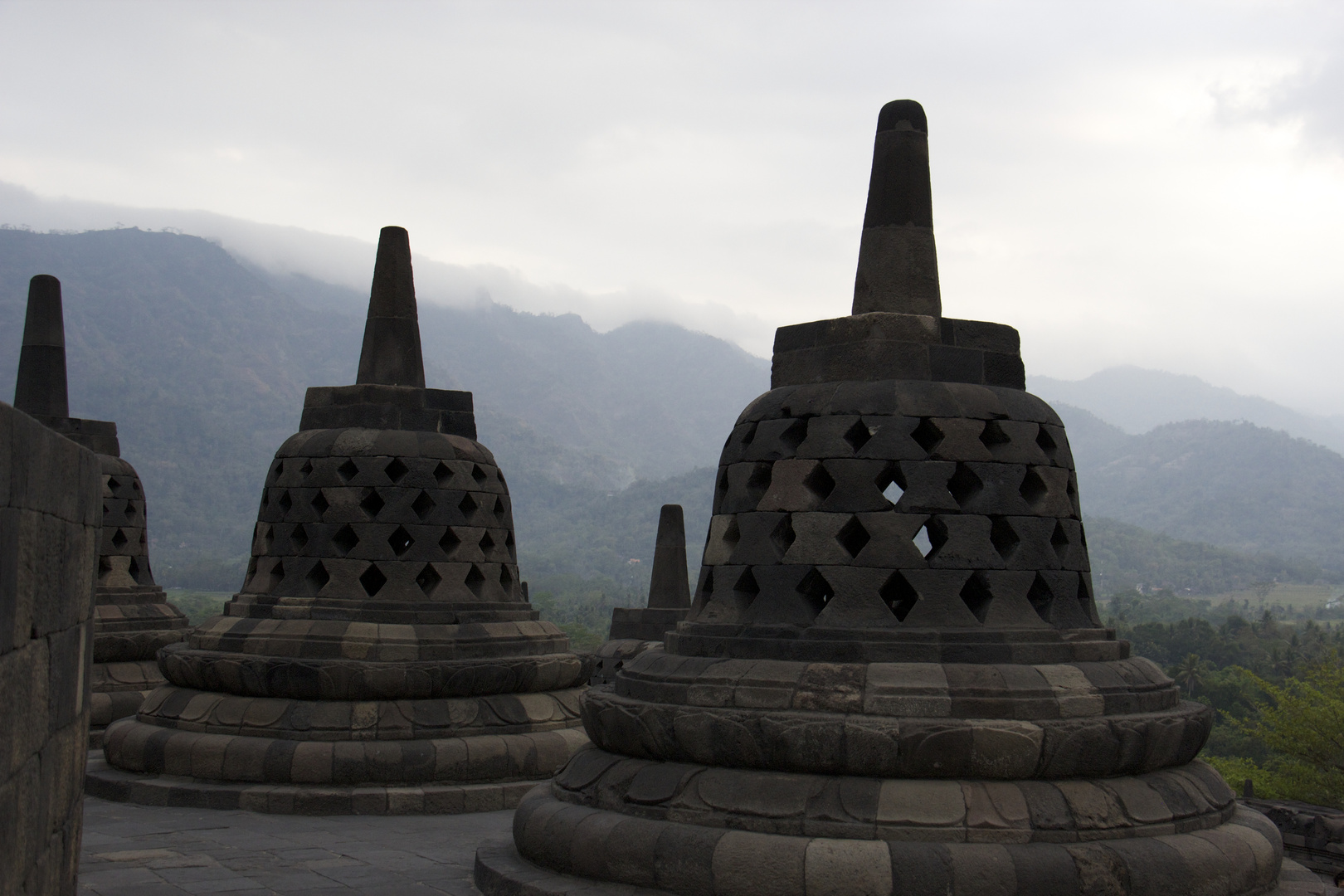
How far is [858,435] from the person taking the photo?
670 centimetres

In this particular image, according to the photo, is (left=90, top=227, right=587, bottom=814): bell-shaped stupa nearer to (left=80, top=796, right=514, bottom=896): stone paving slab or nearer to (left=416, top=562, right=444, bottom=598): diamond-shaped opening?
(left=416, top=562, right=444, bottom=598): diamond-shaped opening

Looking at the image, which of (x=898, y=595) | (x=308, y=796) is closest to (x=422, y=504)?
(x=308, y=796)

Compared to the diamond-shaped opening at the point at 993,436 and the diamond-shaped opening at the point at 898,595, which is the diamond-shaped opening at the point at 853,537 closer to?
the diamond-shaped opening at the point at 898,595

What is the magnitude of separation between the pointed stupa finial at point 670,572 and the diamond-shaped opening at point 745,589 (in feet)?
24.1

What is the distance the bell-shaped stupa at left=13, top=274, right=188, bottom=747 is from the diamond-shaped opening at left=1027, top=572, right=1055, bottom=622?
377 inches

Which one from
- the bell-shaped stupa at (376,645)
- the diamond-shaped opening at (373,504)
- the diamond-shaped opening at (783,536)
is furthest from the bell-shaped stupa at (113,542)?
the diamond-shaped opening at (783,536)

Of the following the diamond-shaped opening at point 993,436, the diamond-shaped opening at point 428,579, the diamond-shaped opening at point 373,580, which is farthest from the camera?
the diamond-shaped opening at point 428,579

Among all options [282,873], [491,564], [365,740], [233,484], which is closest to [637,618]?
Answer: [491,564]

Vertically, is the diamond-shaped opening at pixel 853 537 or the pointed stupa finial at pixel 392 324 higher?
the pointed stupa finial at pixel 392 324

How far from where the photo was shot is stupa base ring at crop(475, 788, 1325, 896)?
215 inches

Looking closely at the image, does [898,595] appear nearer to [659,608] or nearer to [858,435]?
[858,435]

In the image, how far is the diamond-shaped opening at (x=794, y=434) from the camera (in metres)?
6.88

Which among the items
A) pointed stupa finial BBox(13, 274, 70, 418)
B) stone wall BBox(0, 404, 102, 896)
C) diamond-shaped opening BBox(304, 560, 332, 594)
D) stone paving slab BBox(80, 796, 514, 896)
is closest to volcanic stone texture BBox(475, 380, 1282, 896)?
stone paving slab BBox(80, 796, 514, 896)

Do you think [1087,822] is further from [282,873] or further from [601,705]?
[282,873]
